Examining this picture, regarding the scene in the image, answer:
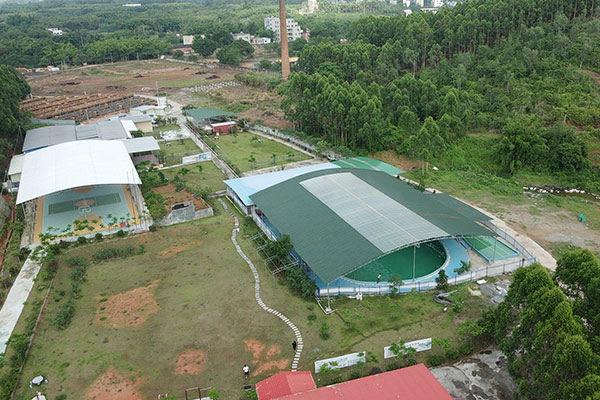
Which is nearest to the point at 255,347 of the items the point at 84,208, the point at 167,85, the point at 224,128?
the point at 84,208

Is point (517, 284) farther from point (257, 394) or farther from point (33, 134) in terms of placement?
point (33, 134)

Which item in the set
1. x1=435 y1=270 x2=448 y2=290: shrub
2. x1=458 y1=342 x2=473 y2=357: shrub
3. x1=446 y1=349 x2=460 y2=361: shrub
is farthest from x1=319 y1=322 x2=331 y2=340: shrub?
x1=435 y1=270 x2=448 y2=290: shrub

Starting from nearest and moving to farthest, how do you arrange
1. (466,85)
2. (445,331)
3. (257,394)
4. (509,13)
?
(257,394), (445,331), (466,85), (509,13)

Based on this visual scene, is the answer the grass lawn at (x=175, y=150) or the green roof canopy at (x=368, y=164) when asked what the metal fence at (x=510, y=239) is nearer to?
the green roof canopy at (x=368, y=164)

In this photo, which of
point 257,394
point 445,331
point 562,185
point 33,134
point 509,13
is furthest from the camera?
point 509,13

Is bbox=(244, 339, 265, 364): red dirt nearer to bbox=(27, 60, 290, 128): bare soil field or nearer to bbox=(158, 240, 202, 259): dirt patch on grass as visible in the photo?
bbox=(158, 240, 202, 259): dirt patch on grass

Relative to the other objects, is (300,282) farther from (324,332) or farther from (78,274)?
(78,274)

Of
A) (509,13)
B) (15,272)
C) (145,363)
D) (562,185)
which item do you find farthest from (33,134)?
(509,13)
